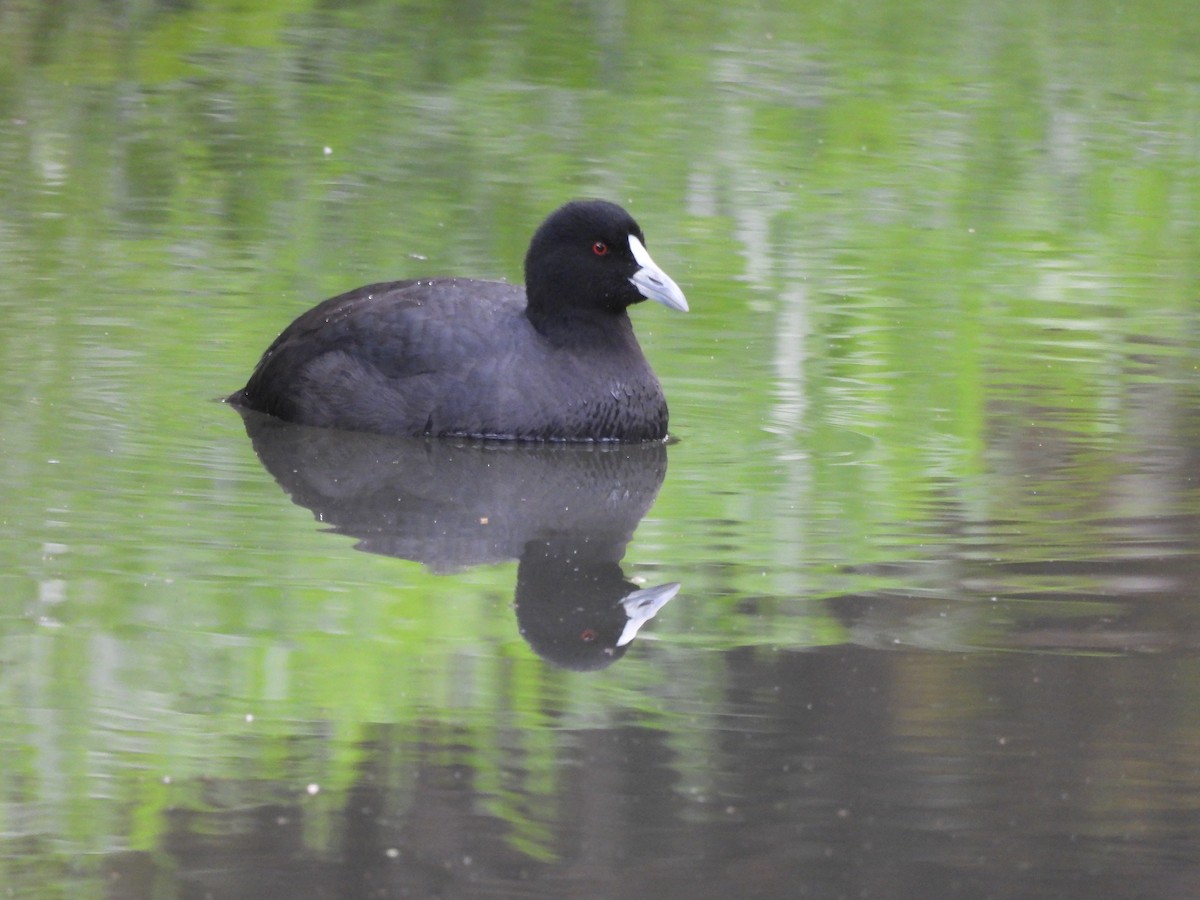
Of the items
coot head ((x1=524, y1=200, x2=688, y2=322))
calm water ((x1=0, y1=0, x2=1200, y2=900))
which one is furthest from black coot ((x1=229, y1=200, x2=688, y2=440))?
calm water ((x1=0, y1=0, x2=1200, y2=900))

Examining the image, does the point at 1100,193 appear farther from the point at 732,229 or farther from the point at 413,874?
the point at 413,874

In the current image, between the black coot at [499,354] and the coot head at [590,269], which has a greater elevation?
the coot head at [590,269]

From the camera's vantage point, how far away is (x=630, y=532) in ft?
24.3

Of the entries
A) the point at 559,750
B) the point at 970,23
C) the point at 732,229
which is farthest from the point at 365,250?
the point at 970,23

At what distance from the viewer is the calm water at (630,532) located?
4.85m

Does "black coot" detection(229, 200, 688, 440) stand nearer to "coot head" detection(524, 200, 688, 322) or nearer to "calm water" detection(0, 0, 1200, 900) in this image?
"coot head" detection(524, 200, 688, 322)

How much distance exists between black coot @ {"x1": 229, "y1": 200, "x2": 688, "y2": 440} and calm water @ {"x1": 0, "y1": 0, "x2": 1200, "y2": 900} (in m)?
0.18

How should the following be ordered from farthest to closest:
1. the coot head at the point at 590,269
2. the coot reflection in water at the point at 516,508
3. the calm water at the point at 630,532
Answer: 1. the coot head at the point at 590,269
2. the coot reflection in water at the point at 516,508
3. the calm water at the point at 630,532

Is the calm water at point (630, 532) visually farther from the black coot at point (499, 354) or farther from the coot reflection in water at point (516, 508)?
the black coot at point (499, 354)

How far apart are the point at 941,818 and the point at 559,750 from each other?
897mm

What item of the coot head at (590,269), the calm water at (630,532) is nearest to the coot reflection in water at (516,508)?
the calm water at (630,532)

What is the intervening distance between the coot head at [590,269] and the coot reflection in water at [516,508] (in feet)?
2.04

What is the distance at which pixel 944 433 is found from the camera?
877 centimetres

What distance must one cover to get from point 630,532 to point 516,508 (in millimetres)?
456
